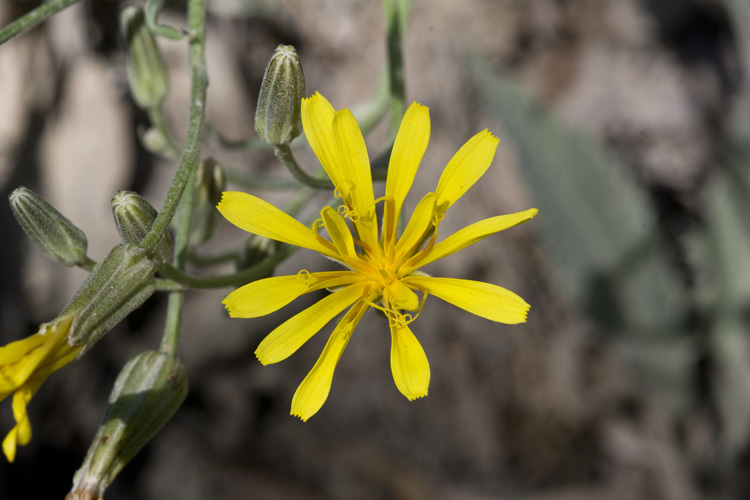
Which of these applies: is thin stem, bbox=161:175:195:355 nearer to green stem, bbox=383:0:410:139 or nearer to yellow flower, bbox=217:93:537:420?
yellow flower, bbox=217:93:537:420

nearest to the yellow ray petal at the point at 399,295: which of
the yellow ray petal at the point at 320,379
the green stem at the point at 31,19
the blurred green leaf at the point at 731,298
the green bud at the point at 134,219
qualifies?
the yellow ray petal at the point at 320,379

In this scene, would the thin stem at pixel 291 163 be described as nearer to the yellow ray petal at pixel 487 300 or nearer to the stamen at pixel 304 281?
the stamen at pixel 304 281

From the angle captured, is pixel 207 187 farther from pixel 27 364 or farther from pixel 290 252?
pixel 27 364

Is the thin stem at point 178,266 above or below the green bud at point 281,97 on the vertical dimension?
below

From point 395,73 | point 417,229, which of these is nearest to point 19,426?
point 417,229

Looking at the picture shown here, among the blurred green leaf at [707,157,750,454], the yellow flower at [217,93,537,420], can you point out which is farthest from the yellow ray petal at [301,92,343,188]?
the blurred green leaf at [707,157,750,454]

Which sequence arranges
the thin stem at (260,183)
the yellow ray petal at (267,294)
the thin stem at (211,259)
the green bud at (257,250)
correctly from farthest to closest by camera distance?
1. the thin stem at (260,183)
2. the thin stem at (211,259)
3. the green bud at (257,250)
4. the yellow ray petal at (267,294)
